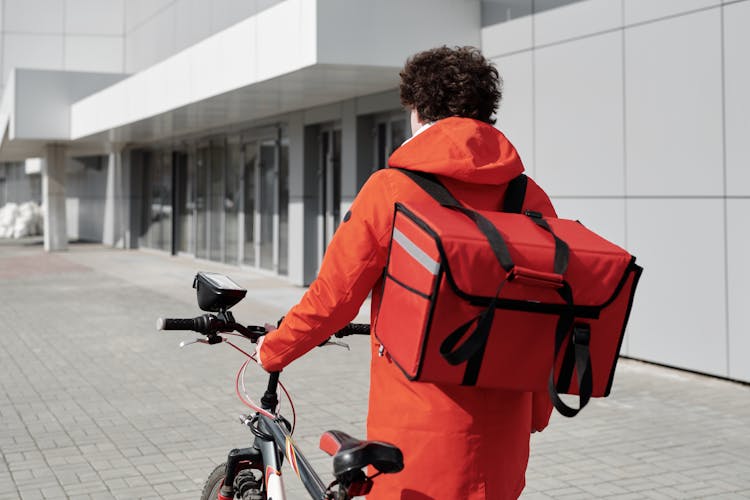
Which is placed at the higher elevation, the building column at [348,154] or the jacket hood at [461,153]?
the building column at [348,154]

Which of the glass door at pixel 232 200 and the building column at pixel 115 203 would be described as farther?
the building column at pixel 115 203

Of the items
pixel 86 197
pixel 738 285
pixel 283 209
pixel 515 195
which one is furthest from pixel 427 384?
Answer: pixel 86 197

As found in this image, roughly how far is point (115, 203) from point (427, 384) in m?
29.1

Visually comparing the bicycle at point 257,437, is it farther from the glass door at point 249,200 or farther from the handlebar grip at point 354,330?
the glass door at point 249,200

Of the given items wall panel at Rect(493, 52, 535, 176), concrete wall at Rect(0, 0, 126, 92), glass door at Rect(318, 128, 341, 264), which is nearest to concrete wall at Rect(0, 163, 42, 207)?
concrete wall at Rect(0, 0, 126, 92)

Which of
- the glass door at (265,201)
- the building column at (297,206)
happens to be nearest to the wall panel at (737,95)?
the building column at (297,206)

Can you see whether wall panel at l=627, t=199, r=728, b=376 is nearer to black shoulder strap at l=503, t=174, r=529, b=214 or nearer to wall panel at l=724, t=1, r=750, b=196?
wall panel at l=724, t=1, r=750, b=196

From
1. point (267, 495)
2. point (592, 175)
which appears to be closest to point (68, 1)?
point (592, 175)

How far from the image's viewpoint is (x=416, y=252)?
2248 millimetres

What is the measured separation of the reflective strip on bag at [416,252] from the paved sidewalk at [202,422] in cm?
296

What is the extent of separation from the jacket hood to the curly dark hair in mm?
86

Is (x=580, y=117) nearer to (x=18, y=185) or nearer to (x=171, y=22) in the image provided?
(x=171, y=22)

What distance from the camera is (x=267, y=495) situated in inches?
114

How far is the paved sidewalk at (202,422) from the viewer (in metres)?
5.28
